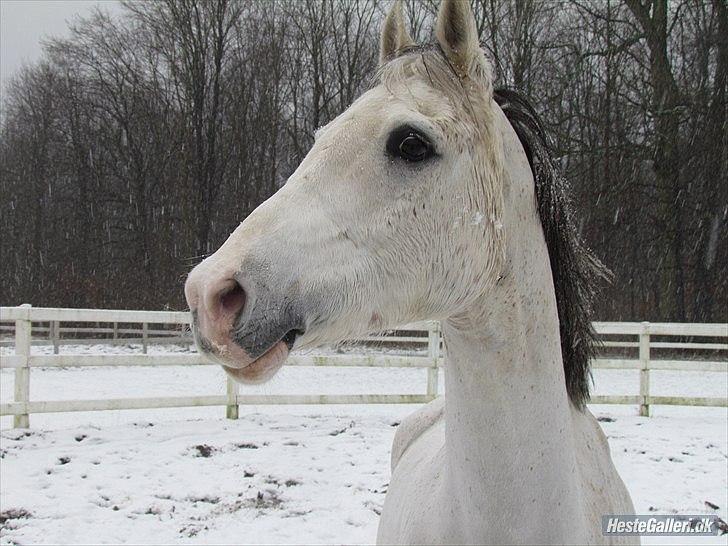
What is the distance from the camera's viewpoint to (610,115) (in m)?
18.1

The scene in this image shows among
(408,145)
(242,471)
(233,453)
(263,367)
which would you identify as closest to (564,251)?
(408,145)

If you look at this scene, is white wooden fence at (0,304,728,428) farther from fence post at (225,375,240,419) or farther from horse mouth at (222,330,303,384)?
horse mouth at (222,330,303,384)

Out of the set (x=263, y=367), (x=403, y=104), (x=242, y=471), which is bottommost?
(x=242, y=471)

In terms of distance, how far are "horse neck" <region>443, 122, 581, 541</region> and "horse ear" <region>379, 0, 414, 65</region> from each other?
605 millimetres

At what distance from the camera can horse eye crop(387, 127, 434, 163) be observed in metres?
1.52

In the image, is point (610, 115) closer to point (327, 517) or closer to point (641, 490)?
point (641, 490)

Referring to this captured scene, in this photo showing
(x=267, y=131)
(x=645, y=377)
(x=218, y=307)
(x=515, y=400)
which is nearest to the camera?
(x=218, y=307)

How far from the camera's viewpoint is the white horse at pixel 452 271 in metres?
1.34

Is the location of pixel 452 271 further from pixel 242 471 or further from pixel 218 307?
pixel 242 471

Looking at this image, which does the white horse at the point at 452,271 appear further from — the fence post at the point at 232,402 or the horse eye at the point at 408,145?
the fence post at the point at 232,402

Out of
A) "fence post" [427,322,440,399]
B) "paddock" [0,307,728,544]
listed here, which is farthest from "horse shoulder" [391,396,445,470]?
"fence post" [427,322,440,399]

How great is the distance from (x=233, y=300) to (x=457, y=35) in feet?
3.00

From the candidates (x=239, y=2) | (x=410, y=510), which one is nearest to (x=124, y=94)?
(x=239, y=2)

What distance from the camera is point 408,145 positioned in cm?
153
